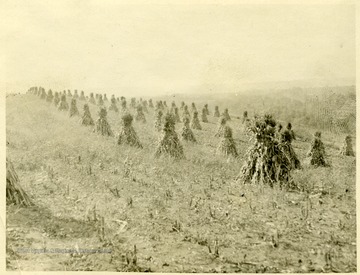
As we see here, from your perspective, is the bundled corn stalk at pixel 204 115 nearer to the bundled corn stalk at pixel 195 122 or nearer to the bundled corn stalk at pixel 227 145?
the bundled corn stalk at pixel 195 122

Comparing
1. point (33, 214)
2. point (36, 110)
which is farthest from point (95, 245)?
point (36, 110)

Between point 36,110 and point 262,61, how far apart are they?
2.77 metres

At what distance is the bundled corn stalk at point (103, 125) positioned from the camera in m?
5.84

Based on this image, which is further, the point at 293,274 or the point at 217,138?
the point at 217,138

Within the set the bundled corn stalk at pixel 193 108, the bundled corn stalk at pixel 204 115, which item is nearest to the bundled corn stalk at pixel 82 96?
the bundled corn stalk at pixel 193 108

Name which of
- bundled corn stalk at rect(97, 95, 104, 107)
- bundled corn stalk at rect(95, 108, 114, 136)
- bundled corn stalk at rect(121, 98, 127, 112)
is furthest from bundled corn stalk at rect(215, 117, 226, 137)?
bundled corn stalk at rect(97, 95, 104, 107)

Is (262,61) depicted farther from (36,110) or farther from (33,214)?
(33,214)

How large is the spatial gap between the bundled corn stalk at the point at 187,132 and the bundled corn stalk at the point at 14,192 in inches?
79.1

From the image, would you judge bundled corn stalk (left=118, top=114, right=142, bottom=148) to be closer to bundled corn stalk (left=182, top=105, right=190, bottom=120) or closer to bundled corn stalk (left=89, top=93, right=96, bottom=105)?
bundled corn stalk (left=89, top=93, right=96, bottom=105)

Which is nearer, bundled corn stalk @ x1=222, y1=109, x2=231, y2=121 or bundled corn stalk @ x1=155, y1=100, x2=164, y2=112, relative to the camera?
bundled corn stalk @ x1=222, y1=109, x2=231, y2=121

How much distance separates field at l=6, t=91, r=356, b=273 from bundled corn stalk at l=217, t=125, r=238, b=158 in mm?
62

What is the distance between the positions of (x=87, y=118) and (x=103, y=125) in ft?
0.73

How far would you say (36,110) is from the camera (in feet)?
18.5

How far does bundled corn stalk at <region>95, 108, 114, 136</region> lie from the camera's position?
5.84 meters
